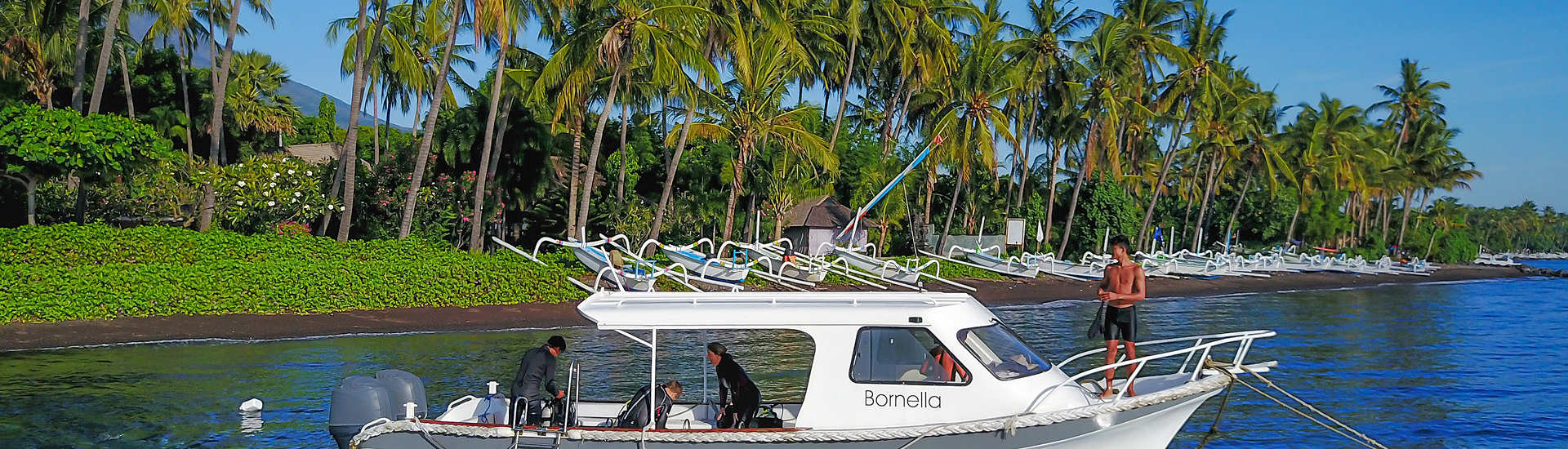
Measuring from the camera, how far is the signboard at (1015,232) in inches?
1768

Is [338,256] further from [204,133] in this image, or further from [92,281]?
[204,133]

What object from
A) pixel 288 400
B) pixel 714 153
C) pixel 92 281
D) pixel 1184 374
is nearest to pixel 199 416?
pixel 288 400

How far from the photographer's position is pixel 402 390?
10469mm

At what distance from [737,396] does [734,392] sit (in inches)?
1.7

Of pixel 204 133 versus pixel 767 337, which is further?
pixel 204 133

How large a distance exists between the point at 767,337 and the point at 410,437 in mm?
11729

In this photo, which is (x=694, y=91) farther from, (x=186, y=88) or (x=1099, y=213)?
(x=1099, y=213)

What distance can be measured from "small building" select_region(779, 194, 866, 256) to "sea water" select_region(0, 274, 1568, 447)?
15.8m

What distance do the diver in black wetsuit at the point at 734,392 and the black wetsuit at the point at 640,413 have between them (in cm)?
48

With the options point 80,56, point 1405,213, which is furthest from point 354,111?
point 1405,213

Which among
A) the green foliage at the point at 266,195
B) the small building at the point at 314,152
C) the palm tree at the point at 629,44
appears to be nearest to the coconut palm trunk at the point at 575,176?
the palm tree at the point at 629,44

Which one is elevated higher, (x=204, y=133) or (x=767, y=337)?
(x=204, y=133)

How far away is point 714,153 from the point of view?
1502 inches

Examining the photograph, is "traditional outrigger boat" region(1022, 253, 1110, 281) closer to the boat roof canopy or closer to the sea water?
the sea water
